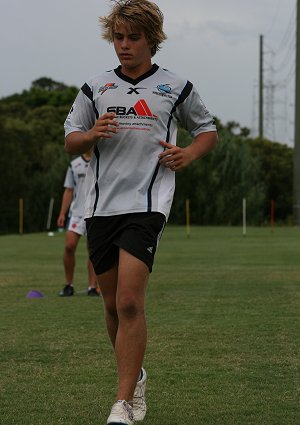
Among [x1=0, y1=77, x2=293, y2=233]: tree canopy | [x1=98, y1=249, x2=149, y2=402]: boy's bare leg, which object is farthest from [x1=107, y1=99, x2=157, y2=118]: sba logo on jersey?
[x1=0, y1=77, x2=293, y2=233]: tree canopy

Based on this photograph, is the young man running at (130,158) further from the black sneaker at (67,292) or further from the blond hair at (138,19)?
the black sneaker at (67,292)

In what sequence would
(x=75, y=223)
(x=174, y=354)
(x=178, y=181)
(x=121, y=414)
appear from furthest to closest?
(x=178, y=181) < (x=75, y=223) < (x=174, y=354) < (x=121, y=414)

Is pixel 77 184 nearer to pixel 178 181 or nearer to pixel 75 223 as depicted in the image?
pixel 75 223

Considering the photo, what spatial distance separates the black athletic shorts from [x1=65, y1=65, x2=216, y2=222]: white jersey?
1.8 inches

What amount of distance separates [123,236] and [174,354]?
283cm

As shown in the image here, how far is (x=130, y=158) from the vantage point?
5539 millimetres

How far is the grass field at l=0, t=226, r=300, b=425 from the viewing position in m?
6.00

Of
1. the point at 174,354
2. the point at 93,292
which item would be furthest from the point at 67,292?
the point at 174,354

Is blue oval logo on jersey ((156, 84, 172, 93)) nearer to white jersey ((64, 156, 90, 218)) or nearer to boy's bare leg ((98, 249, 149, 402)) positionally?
boy's bare leg ((98, 249, 149, 402))

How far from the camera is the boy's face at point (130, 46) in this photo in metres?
5.52


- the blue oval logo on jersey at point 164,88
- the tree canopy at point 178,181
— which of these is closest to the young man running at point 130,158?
the blue oval logo on jersey at point 164,88

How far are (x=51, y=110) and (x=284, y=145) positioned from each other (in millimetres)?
18082

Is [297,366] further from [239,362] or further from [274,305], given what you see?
[274,305]

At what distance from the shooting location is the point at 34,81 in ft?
309
